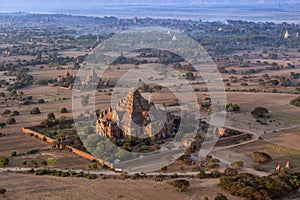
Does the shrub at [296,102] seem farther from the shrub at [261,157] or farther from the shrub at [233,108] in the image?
the shrub at [261,157]

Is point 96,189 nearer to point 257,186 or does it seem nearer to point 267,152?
point 257,186

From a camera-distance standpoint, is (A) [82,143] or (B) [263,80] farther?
(B) [263,80]

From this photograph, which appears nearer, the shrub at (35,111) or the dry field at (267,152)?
the dry field at (267,152)

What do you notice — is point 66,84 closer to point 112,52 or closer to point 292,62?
point 112,52

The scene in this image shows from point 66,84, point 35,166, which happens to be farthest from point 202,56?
point 35,166

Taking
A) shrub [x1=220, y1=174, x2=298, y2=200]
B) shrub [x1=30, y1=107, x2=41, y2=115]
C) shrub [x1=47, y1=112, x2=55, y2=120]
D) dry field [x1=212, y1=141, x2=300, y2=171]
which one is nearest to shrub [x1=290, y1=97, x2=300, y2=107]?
dry field [x1=212, y1=141, x2=300, y2=171]

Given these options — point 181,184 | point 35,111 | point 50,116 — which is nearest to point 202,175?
point 181,184

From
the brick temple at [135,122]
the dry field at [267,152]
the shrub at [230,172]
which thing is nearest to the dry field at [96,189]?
the shrub at [230,172]

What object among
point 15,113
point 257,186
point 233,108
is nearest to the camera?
point 257,186

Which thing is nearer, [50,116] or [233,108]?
[50,116]
